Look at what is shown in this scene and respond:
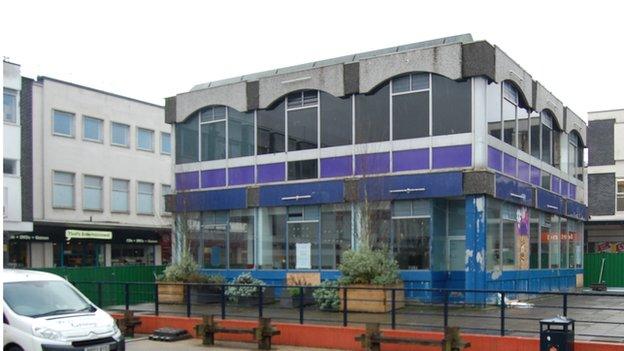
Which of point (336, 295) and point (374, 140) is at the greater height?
point (374, 140)

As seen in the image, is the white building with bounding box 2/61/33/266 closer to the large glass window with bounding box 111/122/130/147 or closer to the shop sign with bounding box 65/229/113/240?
the shop sign with bounding box 65/229/113/240

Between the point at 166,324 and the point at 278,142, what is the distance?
911cm

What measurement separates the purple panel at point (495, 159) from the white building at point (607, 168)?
2597cm

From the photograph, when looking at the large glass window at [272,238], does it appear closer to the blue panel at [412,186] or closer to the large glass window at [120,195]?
the blue panel at [412,186]

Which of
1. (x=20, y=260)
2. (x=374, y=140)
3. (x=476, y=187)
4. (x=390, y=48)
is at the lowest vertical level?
(x=20, y=260)

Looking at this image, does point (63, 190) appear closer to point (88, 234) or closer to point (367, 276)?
point (88, 234)

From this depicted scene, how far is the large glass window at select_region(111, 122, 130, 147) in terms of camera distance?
136 feet

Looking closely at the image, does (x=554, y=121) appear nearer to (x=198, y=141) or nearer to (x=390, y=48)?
(x=390, y=48)

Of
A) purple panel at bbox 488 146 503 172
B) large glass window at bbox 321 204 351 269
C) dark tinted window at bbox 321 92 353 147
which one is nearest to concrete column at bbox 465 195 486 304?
purple panel at bbox 488 146 503 172

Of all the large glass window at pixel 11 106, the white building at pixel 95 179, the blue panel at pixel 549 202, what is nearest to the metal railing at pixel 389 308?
the blue panel at pixel 549 202

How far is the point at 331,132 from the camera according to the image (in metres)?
22.7

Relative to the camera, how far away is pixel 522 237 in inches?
891

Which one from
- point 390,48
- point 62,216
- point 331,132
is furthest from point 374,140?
point 62,216

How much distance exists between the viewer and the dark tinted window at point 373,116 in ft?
70.8
